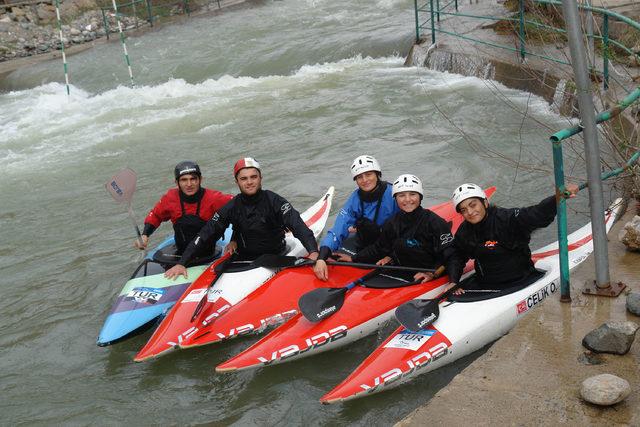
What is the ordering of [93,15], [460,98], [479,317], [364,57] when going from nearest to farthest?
[479,317] < [460,98] < [364,57] < [93,15]

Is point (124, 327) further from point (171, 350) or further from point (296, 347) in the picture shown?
point (296, 347)

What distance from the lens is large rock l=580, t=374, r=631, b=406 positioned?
11.0 feet

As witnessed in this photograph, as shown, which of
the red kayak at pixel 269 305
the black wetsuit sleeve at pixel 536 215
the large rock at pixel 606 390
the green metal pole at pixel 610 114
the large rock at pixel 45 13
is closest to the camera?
the large rock at pixel 606 390

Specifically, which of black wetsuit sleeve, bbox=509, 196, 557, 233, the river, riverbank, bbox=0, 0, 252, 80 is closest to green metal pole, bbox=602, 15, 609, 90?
the river

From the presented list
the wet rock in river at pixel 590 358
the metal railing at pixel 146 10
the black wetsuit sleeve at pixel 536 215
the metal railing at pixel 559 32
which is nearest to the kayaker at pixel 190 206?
the black wetsuit sleeve at pixel 536 215

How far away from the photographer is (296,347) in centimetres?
510

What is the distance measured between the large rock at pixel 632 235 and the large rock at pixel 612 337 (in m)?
1.34

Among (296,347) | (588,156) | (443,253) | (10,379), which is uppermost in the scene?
(588,156)

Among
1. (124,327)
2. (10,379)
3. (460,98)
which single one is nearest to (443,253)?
(124,327)

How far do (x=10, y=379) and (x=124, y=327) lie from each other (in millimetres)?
1089

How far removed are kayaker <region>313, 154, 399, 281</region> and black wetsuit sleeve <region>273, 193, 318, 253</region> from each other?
102 millimetres

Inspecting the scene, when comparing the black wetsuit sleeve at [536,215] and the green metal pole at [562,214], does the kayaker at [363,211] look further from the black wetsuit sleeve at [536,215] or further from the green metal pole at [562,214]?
the green metal pole at [562,214]

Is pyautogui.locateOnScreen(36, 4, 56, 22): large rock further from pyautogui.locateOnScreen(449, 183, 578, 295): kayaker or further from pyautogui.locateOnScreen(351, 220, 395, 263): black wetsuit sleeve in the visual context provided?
pyautogui.locateOnScreen(449, 183, 578, 295): kayaker

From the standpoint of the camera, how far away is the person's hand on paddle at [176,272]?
6316 mm
